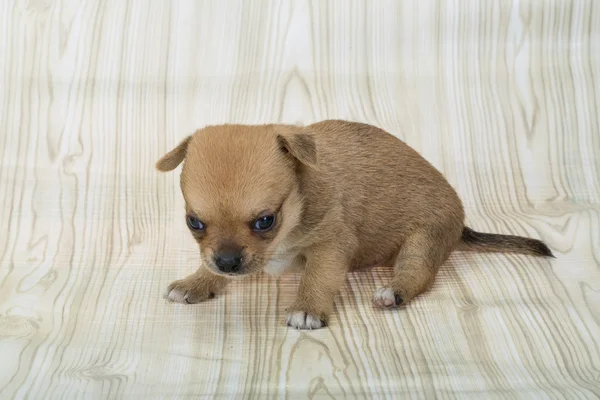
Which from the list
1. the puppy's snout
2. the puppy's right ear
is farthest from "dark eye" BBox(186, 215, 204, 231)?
the puppy's right ear

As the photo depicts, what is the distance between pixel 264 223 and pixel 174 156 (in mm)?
632

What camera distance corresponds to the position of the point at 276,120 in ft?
20.8

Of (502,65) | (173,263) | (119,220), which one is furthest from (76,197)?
(502,65)

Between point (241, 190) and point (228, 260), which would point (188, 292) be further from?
point (241, 190)

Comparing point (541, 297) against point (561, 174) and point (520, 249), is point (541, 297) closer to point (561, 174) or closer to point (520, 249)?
point (520, 249)

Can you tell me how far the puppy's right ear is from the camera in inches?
178

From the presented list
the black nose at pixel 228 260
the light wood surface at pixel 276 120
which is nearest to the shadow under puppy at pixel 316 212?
the black nose at pixel 228 260

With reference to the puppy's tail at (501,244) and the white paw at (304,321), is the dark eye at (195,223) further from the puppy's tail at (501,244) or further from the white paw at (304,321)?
the puppy's tail at (501,244)

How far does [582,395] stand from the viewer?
3.77 metres

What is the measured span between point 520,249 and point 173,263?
6.75 ft

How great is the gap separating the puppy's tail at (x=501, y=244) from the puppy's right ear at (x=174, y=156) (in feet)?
6.14

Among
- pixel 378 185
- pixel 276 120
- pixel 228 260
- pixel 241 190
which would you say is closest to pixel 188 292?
pixel 228 260

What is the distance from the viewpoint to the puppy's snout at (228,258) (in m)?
4.11

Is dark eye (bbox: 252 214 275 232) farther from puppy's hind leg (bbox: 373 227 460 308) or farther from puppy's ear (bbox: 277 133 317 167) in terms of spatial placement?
puppy's hind leg (bbox: 373 227 460 308)
